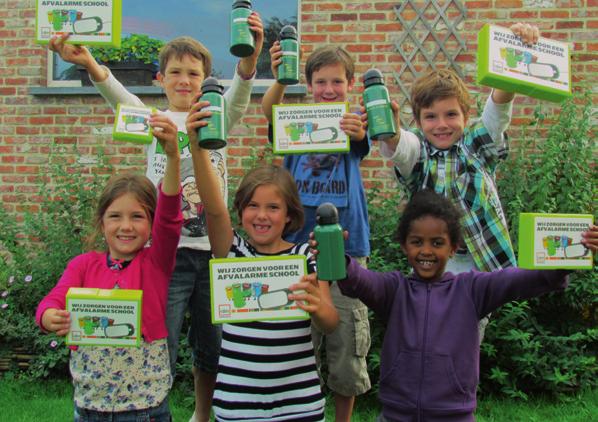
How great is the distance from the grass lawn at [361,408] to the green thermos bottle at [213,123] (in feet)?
6.18

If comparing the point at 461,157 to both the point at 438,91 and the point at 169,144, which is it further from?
the point at 169,144

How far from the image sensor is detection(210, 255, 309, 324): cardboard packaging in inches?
82.2

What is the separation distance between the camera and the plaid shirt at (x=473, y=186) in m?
2.48

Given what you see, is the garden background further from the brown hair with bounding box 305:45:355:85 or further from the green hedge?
the brown hair with bounding box 305:45:355:85

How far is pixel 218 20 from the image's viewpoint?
5.67m

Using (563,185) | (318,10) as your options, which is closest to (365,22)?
(318,10)

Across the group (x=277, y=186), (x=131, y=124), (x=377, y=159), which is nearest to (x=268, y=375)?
(x=277, y=186)

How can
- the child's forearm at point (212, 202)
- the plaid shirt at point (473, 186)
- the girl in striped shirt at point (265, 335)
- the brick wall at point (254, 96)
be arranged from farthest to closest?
the brick wall at point (254, 96) < the plaid shirt at point (473, 186) < the child's forearm at point (212, 202) < the girl in striped shirt at point (265, 335)

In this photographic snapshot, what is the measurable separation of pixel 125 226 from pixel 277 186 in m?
0.57

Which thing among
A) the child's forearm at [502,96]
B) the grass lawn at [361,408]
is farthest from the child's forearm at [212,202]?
the grass lawn at [361,408]

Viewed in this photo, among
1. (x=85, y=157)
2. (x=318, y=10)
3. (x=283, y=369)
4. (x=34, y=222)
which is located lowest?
(x=283, y=369)

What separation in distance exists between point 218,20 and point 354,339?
388cm

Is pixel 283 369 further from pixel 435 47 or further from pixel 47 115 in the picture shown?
pixel 47 115

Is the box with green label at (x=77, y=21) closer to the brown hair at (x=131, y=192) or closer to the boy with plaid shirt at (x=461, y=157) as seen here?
the brown hair at (x=131, y=192)
